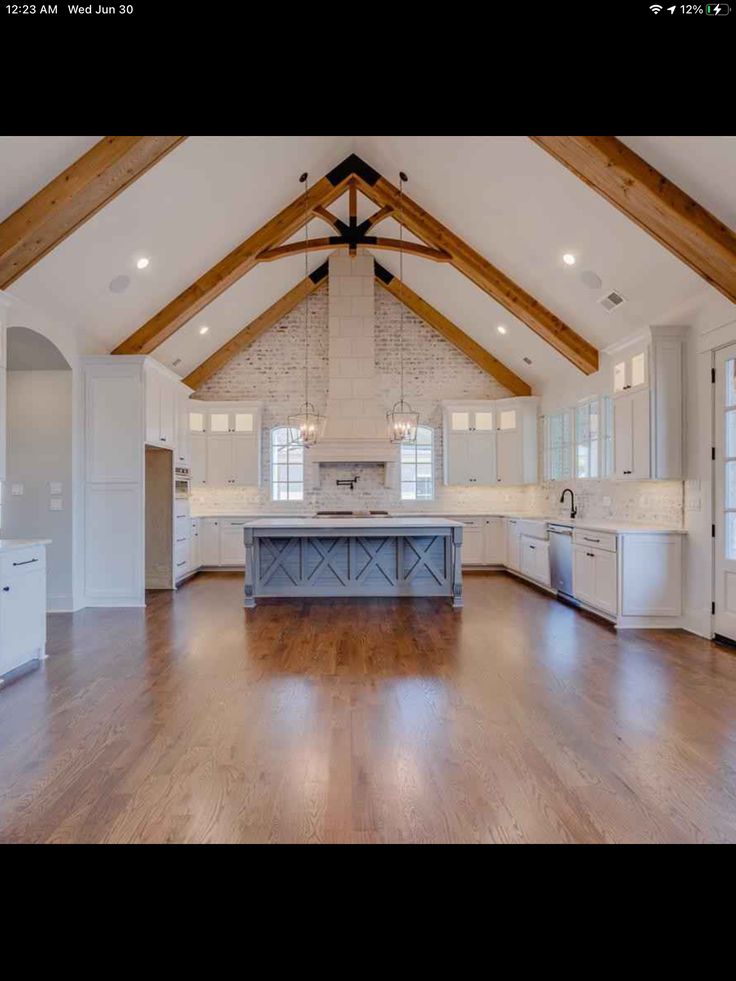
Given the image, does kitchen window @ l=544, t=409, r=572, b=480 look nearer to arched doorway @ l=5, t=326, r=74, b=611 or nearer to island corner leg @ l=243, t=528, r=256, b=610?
island corner leg @ l=243, t=528, r=256, b=610

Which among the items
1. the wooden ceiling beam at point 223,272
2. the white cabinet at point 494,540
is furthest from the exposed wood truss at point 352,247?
the white cabinet at point 494,540

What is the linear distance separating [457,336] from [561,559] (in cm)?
445

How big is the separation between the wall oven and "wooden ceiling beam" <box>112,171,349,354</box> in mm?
1762

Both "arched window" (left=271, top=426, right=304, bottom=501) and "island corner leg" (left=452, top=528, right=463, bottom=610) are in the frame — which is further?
"arched window" (left=271, top=426, right=304, bottom=501)

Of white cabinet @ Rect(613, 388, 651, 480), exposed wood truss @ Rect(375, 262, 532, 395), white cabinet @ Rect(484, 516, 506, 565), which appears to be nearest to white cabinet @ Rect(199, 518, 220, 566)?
white cabinet @ Rect(484, 516, 506, 565)

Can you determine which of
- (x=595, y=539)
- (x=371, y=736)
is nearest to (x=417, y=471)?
(x=595, y=539)

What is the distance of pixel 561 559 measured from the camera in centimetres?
703

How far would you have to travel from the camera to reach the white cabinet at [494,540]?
948 cm

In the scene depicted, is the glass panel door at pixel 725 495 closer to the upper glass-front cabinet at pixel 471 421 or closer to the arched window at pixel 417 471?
the upper glass-front cabinet at pixel 471 421

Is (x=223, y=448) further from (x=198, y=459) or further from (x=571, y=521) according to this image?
(x=571, y=521)

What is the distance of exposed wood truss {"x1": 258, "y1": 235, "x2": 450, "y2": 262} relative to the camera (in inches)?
275

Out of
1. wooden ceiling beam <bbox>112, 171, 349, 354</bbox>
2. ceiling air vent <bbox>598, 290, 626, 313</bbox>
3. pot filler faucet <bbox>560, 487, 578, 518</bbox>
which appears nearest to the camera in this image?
ceiling air vent <bbox>598, 290, 626, 313</bbox>
